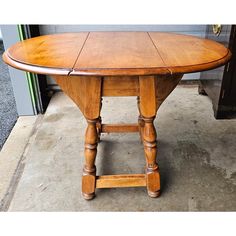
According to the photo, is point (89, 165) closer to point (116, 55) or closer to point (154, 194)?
point (154, 194)

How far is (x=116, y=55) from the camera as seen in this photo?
123 centimetres

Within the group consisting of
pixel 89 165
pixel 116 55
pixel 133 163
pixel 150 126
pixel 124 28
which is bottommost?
pixel 133 163

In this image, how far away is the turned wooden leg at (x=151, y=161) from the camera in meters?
1.33

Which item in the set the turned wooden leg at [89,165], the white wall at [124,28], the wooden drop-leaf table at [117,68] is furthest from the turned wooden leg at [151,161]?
the white wall at [124,28]

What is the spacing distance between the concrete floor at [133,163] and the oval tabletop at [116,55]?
0.73 m

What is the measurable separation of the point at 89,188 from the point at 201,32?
2.08 meters

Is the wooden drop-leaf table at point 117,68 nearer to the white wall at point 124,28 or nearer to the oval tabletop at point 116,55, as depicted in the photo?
the oval tabletop at point 116,55

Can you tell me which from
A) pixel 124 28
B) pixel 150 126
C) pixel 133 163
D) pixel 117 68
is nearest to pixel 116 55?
pixel 117 68

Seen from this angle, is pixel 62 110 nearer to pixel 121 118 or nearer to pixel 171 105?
pixel 121 118

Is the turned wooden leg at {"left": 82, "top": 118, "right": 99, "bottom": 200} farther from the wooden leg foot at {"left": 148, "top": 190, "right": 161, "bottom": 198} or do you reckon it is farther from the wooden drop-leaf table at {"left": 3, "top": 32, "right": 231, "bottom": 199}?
the wooden leg foot at {"left": 148, "top": 190, "right": 161, "bottom": 198}

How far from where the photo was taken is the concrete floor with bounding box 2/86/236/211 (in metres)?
1.39

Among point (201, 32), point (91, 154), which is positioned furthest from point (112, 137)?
point (201, 32)

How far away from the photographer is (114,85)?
119cm

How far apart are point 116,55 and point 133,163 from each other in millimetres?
759
